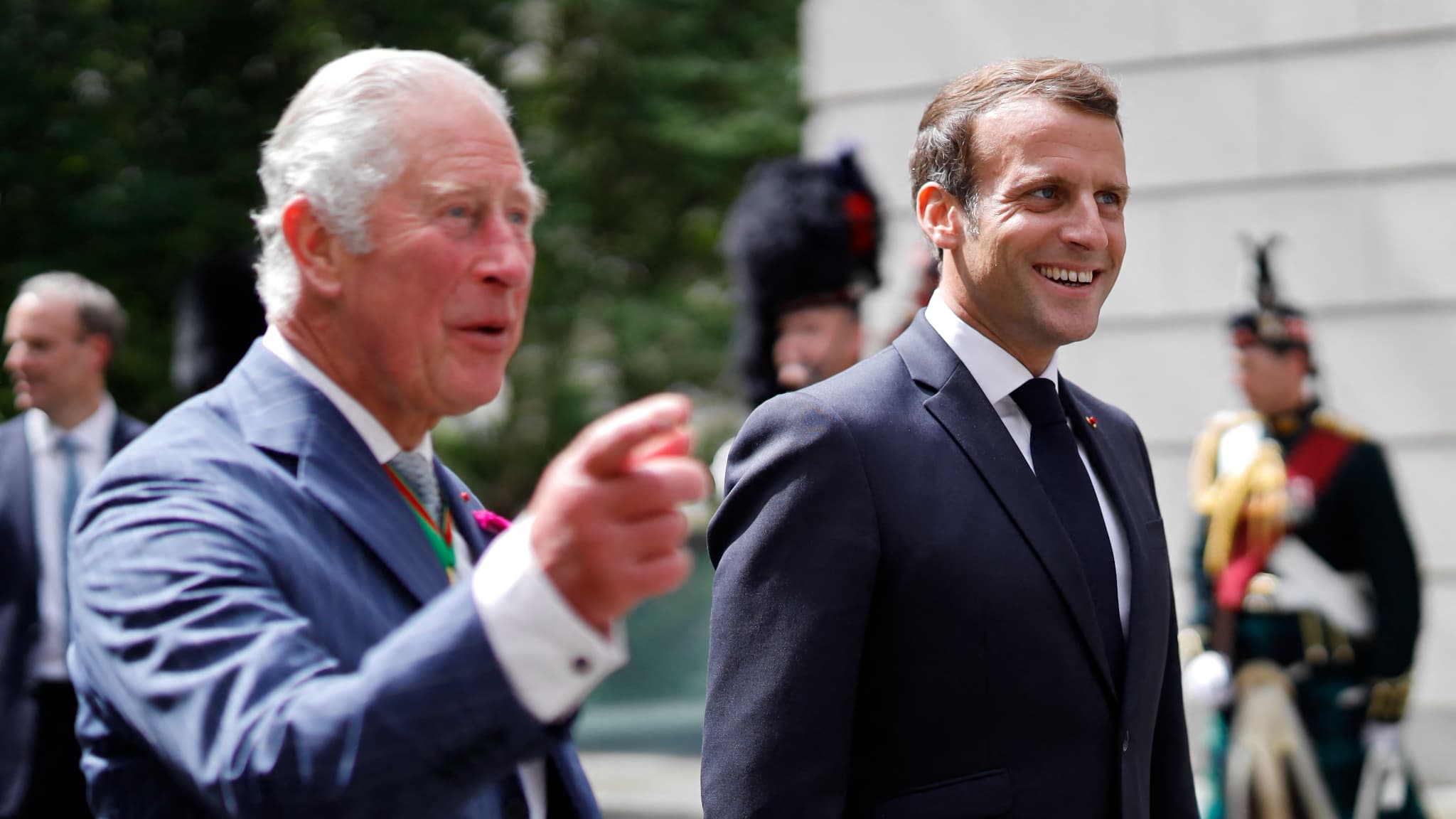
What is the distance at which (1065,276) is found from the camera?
271 centimetres

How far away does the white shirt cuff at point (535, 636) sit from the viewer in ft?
4.21

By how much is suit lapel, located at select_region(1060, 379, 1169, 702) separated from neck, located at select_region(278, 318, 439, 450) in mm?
1225

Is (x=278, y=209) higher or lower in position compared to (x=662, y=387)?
higher

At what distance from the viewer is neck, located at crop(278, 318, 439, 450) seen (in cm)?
184

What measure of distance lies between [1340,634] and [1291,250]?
7.98ft

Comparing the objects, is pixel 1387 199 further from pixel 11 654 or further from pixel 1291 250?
pixel 11 654

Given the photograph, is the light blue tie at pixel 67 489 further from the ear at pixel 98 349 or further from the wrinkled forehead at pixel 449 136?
the wrinkled forehead at pixel 449 136

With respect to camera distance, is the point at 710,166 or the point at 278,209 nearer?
the point at 278,209

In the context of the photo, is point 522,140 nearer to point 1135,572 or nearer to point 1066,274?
point 1066,274

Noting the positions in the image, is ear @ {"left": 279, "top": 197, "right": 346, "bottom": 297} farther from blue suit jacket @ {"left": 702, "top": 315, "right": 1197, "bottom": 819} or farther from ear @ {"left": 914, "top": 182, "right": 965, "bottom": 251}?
ear @ {"left": 914, "top": 182, "right": 965, "bottom": 251}

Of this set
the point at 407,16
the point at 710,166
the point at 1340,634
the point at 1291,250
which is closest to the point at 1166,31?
the point at 1291,250

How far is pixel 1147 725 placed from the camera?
8.70 feet

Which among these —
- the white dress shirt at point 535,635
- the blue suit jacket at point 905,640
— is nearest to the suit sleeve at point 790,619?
the blue suit jacket at point 905,640

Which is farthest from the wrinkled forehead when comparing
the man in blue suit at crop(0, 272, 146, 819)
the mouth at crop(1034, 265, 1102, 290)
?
the man in blue suit at crop(0, 272, 146, 819)
